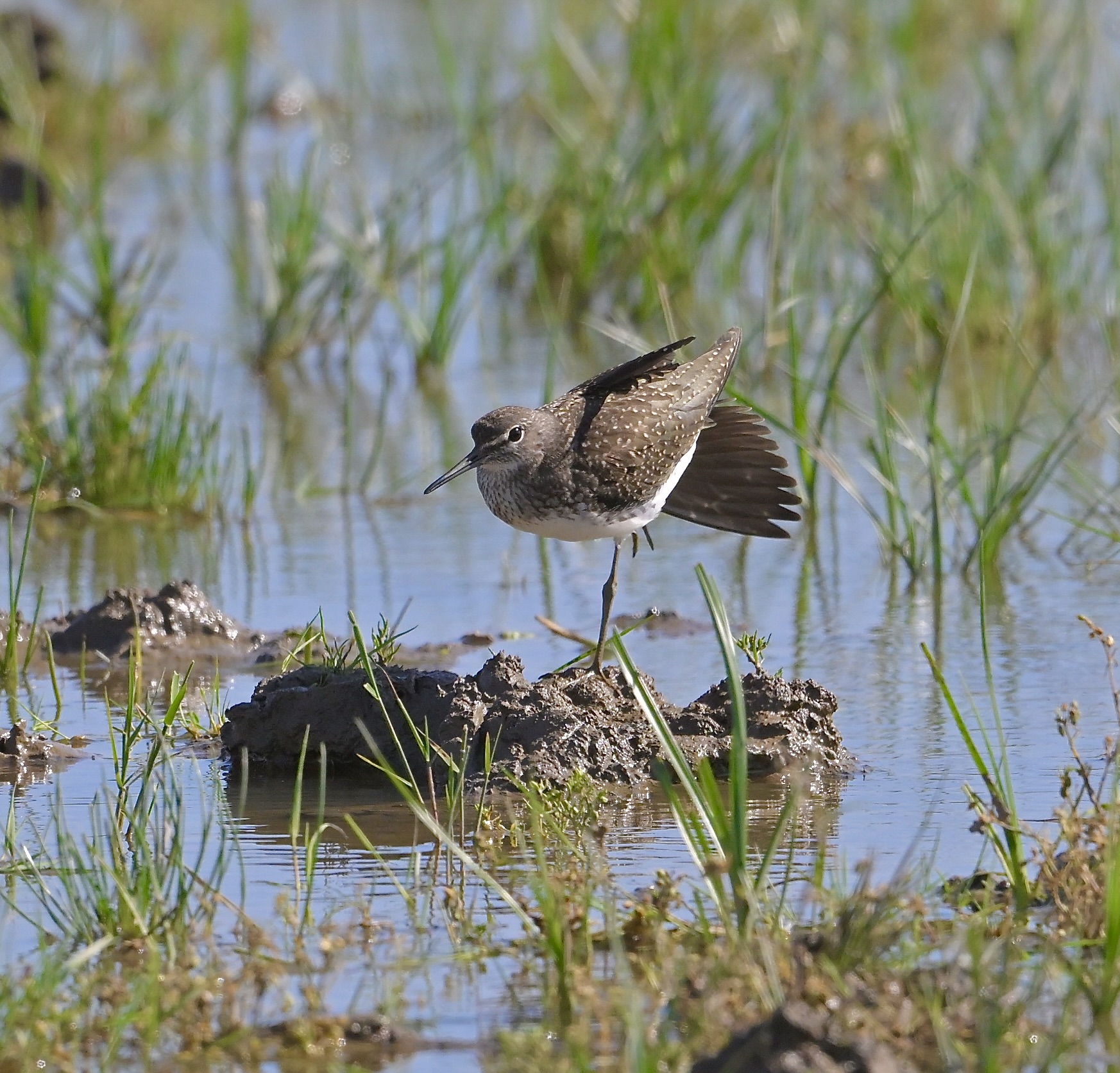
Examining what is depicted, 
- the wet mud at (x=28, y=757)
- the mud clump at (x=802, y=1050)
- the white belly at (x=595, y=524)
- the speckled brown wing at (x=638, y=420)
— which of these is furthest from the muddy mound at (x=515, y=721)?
the mud clump at (x=802, y=1050)

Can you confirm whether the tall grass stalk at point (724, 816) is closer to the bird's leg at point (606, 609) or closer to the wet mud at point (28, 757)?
the bird's leg at point (606, 609)

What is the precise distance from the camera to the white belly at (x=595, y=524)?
242 inches

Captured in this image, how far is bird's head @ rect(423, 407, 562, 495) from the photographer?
6125mm

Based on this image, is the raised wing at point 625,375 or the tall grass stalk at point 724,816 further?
the raised wing at point 625,375

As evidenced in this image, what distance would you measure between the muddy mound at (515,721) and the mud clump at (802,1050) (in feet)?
6.12

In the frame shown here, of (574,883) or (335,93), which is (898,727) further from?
(335,93)

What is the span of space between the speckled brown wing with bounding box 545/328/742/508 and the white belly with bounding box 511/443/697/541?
1.5 inches

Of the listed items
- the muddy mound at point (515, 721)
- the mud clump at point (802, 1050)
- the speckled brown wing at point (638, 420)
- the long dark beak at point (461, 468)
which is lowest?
the mud clump at point (802, 1050)

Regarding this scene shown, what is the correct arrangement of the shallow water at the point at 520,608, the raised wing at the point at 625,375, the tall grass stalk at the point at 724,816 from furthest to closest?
the raised wing at the point at 625,375 → the shallow water at the point at 520,608 → the tall grass stalk at the point at 724,816

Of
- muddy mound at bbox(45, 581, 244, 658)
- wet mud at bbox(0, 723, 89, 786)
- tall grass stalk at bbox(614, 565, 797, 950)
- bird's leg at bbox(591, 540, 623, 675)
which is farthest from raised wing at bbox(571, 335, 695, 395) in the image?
tall grass stalk at bbox(614, 565, 797, 950)

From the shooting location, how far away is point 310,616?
7.20m

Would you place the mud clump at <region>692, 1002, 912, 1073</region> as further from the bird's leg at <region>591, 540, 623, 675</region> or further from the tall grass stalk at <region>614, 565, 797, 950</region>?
the bird's leg at <region>591, 540, 623, 675</region>

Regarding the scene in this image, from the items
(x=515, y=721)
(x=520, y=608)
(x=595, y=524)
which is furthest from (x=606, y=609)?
(x=520, y=608)

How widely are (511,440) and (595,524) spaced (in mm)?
362
